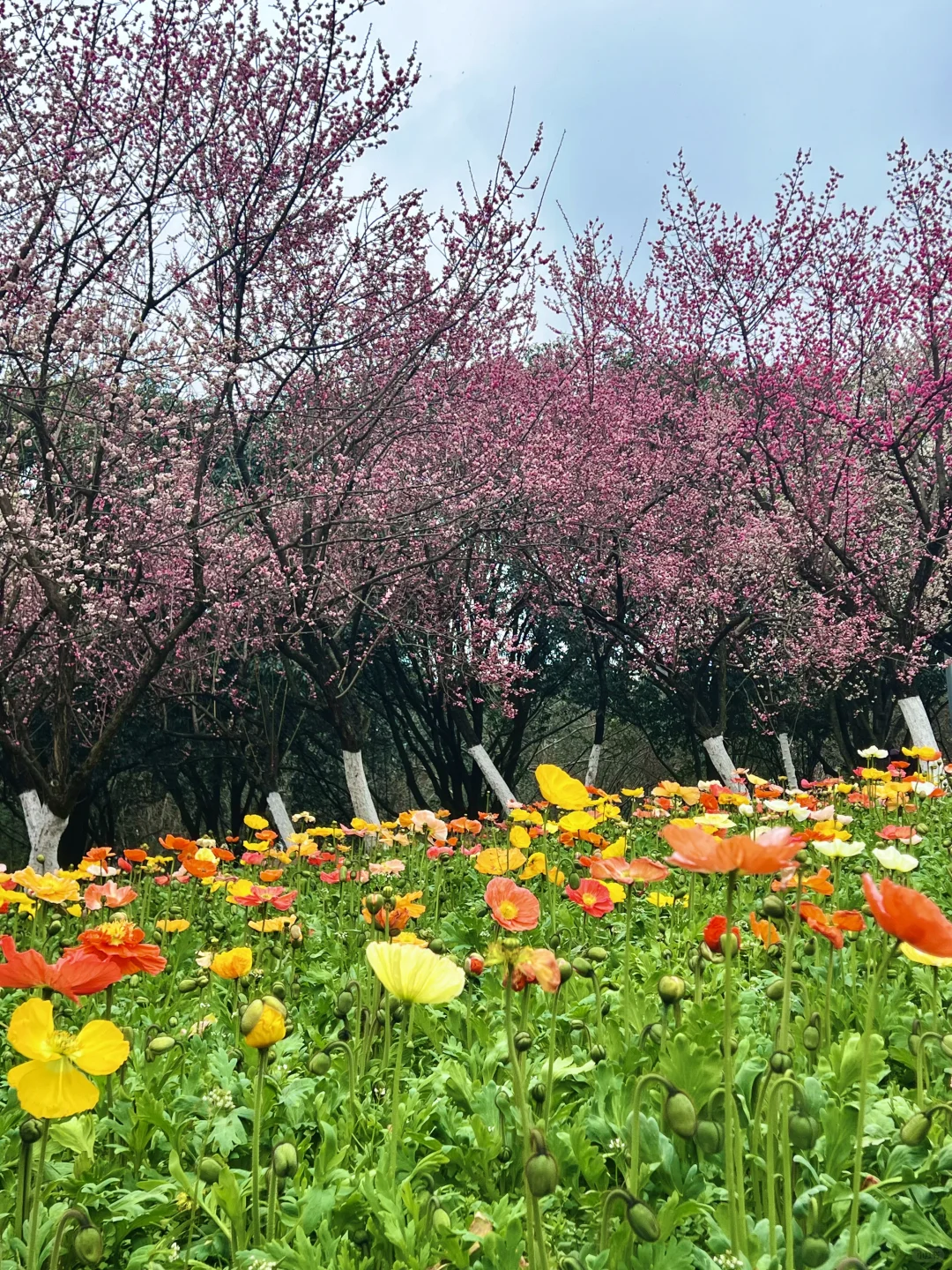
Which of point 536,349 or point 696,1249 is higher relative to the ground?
point 536,349

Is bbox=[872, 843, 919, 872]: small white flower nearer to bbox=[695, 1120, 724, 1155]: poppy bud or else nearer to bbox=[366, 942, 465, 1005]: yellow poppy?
bbox=[695, 1120, 724, 1155]: poppy bud

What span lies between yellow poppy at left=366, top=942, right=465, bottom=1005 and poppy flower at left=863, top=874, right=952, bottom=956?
2.09 ft

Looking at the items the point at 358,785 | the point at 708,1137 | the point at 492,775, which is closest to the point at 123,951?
the point at 708,1137

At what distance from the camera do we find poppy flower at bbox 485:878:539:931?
166 cm

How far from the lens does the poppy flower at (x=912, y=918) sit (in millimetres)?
1008

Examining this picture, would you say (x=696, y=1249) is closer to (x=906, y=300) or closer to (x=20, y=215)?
(x=20, y=215)

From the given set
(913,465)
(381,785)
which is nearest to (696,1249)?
(913,465)

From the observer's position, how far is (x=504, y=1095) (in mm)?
1934

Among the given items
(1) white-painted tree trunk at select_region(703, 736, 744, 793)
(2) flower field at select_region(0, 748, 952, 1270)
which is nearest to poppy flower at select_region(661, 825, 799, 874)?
(2) flower field at select_region(0, 748, 952, 1270)

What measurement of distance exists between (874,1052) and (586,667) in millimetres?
15702

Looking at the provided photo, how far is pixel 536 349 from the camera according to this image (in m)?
18.0

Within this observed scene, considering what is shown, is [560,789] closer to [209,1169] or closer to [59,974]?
[209,1169]

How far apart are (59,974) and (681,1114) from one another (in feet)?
3.06

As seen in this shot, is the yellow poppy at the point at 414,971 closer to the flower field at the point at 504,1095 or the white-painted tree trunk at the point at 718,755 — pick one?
the flower field at the point at 504,1095
